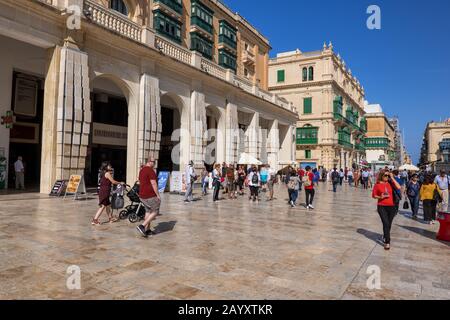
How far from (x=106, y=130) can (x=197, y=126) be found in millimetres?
5912

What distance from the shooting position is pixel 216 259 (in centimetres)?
539

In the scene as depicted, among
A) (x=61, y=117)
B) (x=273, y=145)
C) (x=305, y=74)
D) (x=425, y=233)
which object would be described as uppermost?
(x=305, y=74)

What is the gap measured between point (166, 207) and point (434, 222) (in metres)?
9.06

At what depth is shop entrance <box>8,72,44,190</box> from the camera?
16.6m

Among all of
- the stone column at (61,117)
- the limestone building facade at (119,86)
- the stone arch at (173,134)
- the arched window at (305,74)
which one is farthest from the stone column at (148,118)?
the arched window at (305,74)

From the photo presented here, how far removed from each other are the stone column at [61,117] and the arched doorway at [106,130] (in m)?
5.20

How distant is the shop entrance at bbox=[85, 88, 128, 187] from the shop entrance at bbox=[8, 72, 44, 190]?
299 cm

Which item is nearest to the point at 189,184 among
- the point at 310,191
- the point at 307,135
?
the point at 310,191

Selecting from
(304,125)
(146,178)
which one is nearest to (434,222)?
(146,178)

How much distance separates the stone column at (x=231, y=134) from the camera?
24844 millimetres

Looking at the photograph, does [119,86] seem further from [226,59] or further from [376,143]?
[376,143]

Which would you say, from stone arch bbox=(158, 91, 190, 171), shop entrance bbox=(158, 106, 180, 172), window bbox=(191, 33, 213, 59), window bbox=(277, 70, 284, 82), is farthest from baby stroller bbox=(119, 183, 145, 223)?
window bbox=(277, 70, 284, 82)

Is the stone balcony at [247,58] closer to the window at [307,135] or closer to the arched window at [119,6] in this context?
the arched window at [119,6]
